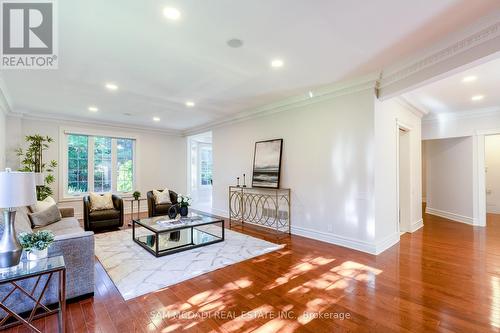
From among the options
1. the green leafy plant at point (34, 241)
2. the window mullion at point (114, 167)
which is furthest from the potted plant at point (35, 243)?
the window mullion at point (114, 167)

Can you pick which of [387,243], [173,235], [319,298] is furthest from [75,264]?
[387,243]

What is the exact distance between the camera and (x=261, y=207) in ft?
18.0

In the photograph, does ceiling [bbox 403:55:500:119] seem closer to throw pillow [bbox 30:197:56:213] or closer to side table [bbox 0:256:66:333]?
side table [bbox 0:256:66:333]

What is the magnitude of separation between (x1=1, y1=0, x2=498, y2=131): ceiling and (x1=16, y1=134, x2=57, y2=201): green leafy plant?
117 centimetres

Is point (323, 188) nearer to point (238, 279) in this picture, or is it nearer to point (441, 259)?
point (441, 259)

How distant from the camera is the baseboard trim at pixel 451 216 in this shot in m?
5.79

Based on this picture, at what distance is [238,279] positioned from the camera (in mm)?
2850

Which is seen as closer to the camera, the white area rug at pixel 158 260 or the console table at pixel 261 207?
the white area rug at pixel 158 260

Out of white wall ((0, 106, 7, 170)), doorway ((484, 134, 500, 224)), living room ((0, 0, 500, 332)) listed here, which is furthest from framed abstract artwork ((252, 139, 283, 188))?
doorway ((484, 134, 500, 224))

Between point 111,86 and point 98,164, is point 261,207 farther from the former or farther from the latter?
point 98,164

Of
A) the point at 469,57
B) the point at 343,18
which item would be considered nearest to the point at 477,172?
the point at 469,57

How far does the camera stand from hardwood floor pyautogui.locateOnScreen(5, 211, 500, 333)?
6.61ft

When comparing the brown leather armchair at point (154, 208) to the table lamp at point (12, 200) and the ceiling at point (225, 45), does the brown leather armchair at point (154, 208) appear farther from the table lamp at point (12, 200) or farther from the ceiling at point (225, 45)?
the table lamp at point (12, 200)

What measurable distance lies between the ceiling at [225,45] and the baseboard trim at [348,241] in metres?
2.60
